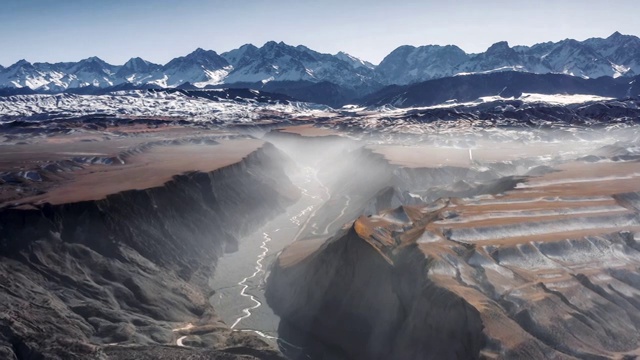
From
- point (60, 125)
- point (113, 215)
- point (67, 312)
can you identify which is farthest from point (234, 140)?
point (67, 312)

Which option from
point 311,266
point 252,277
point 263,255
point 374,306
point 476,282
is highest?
point 476,282

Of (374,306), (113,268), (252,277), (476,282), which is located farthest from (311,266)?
(113,268)

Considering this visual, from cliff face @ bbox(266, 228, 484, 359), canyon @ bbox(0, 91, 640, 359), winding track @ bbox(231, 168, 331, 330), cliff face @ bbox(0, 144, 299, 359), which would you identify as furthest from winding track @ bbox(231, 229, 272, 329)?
cliff face @ bbox(0, 144, 299, 359)

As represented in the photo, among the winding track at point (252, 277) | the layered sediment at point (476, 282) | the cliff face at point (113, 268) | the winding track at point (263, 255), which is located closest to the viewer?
the layered sediment at point (476, 282)

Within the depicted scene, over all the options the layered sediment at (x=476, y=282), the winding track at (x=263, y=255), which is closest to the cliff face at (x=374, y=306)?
the layered sediment at (x=476, y=282)

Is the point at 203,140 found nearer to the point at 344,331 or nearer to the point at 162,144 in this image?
the point at 162,144

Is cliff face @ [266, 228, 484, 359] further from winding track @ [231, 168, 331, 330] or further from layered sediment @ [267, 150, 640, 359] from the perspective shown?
winding track @ [231, 168, 331, 330]

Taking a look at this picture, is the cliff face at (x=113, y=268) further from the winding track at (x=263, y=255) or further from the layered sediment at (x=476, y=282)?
the layered sediment at (x=476, y=282)

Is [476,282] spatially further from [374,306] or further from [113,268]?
[113,268]
